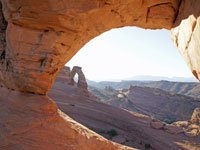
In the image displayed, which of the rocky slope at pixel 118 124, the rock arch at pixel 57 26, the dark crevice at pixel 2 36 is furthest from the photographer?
the rocky slope at pixel 118 124

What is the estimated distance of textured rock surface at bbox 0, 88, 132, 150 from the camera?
9.09 meters

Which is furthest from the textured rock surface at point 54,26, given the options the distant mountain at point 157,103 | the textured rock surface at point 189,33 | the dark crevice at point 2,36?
the distant mountain at point 157,103

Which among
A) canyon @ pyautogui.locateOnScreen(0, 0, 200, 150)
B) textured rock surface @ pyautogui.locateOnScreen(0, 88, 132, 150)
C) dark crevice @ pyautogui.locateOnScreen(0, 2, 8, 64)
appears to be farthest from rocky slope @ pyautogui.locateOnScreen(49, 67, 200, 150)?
dark crevice @ pyautogui.locateOnScreen(0, 2, 8, 64)

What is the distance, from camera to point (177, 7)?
7.72 metres

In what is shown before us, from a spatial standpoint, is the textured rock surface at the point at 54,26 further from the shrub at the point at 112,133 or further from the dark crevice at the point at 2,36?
the shrub at the point at 112,133

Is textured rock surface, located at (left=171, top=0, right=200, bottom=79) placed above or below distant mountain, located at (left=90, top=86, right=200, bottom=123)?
above

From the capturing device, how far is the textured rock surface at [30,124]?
9086mm

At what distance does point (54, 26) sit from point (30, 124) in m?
2.97

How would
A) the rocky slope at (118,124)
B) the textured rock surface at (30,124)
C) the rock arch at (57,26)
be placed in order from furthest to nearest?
the rocky slope at (118,124)
the textured rock surface at (30,124)
the rock arch at (57,26)

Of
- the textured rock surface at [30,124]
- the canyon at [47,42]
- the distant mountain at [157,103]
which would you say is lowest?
the distant mountain at [157,103]

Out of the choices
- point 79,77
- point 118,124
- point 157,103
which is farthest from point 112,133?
point 157,103

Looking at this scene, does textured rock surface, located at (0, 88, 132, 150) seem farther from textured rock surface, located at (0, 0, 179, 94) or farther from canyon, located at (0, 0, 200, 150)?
textured rock surface, located at (0, 0, 179, 94)

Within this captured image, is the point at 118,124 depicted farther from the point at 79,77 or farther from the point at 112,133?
the point at 79,77

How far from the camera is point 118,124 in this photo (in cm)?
2831
